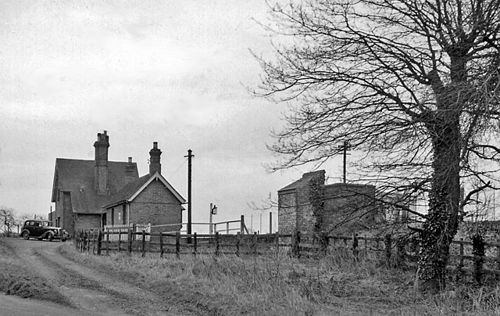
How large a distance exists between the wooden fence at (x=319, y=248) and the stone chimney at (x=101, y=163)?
22614mm

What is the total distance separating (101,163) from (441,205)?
48.8 metres

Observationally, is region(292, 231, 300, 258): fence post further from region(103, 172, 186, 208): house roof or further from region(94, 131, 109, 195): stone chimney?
region(94, 131, 109, 195): stone chimney

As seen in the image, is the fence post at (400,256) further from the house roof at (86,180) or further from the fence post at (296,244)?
the house roof at (86,180)

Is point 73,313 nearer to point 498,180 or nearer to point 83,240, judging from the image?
point 498,180

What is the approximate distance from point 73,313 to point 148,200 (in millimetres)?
36829

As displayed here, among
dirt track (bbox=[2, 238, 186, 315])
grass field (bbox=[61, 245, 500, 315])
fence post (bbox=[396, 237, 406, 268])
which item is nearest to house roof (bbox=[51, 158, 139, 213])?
dirt track (bbox=[2, 238, 186, 315])

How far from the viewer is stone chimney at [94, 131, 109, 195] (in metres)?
56.3

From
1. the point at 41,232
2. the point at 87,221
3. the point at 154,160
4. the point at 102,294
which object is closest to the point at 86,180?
the point at 87,221

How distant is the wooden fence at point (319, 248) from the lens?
48.8 ft

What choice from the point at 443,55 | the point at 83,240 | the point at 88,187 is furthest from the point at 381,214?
the point at 88,187

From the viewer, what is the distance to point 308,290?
13.1 meters

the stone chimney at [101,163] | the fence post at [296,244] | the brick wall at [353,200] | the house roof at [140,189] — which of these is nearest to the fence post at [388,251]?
the brick wall at [353,200]

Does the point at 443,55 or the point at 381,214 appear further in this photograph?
the point at 381,214

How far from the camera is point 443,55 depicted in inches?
494
